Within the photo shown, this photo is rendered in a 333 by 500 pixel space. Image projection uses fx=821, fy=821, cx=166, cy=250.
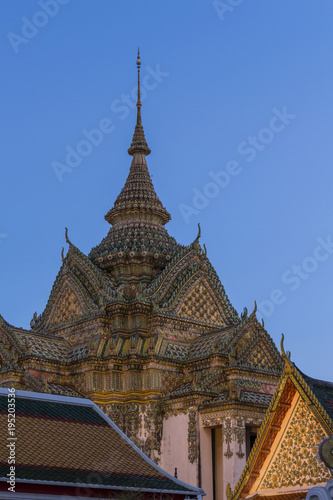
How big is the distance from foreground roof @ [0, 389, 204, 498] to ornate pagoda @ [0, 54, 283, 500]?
731 cm

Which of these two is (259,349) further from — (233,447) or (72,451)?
(72,451)

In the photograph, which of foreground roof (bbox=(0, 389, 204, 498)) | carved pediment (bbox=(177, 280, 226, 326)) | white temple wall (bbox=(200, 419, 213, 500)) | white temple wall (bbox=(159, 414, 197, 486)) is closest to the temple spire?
carved pediment (bbox=(177, 280, 226, 326))

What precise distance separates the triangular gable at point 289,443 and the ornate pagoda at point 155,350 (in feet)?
34.7

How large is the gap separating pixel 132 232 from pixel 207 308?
4.03 m

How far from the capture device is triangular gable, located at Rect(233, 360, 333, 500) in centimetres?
1215

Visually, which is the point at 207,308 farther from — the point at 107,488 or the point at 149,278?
the point at 107,488

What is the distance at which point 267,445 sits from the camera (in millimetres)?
12891

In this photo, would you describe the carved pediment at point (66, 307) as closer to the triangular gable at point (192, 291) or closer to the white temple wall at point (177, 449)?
the triangular gable at point (192, 291)

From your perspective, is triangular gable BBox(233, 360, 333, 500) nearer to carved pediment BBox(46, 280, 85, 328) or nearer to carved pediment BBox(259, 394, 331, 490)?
carved pediment BBox(259, 394, 331, 490)

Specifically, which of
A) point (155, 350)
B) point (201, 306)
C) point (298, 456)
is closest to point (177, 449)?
point (155, 350)

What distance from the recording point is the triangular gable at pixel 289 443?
12.1m

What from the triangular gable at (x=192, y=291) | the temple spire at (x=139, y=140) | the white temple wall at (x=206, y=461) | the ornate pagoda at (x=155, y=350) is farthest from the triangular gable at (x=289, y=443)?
the temple spire at (x=139, y=140)

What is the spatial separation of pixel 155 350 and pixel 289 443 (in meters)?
14.5

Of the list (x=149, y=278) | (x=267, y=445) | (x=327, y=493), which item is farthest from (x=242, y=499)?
(x=149, y=278)
